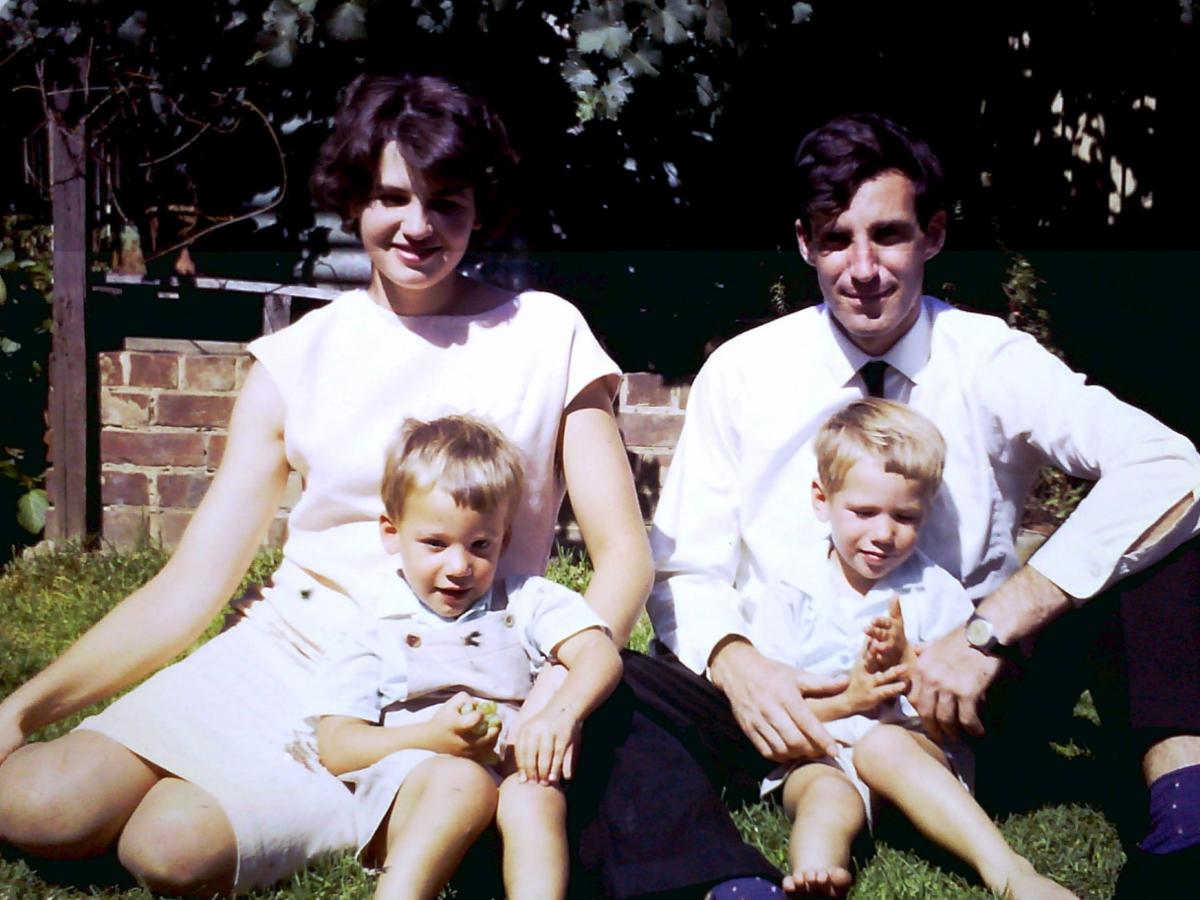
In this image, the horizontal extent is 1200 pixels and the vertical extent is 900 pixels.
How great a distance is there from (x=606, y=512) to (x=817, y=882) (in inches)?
24.7

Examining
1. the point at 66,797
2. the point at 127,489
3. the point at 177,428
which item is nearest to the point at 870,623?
the point at 66,797

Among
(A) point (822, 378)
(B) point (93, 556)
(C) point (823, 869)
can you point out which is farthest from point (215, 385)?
(C) point (823, 869)

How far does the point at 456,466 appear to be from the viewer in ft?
6.25

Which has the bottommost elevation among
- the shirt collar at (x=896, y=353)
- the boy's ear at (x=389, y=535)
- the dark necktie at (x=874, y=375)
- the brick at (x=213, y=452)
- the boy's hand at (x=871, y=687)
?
the boy's hand at (x=871, y=687)

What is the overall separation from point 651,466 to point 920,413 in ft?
4.26

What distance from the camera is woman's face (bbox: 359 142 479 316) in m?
2.01

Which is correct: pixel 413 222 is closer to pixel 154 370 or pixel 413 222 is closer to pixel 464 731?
pixel 464 731

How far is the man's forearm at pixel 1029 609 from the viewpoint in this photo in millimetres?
1974

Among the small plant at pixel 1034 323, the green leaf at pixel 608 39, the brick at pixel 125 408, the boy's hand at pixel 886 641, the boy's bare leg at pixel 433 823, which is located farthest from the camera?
the small plant at pixel 1034 323

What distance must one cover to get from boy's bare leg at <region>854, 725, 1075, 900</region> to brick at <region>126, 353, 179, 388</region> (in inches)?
76.9

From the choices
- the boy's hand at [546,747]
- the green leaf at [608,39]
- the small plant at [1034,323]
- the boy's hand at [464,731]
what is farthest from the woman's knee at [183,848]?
the small plant at [1034,323]

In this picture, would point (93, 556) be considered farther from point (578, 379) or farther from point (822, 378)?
point (822, 378)

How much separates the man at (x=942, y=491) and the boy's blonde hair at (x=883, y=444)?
0.08 meters

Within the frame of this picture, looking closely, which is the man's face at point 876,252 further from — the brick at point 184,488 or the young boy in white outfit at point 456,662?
the brick at point 184,488
